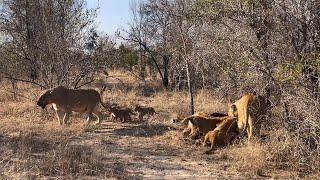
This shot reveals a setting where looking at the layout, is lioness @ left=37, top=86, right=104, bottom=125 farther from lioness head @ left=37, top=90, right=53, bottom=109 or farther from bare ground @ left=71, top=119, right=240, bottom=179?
bare ground @ left=71, top=119, right=240, bottom=179

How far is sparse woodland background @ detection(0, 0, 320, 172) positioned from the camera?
28.6ft

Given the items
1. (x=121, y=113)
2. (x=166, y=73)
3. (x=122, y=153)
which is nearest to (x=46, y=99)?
(x=121, y=113)

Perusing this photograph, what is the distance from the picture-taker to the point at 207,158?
987cm

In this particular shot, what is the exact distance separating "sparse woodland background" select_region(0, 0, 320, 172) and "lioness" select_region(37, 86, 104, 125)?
9.12 ft

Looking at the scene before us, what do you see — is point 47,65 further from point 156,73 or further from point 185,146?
point 156,73

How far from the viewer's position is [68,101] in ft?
43.8

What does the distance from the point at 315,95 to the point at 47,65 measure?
991cm

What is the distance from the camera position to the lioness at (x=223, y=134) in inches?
415

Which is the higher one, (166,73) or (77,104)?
(166,73)

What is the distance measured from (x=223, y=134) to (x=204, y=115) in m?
1.26

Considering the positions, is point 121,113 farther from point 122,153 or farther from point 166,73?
point 166,73

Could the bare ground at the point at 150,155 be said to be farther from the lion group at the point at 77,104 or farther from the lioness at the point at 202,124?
the lion group at the point at 77,104

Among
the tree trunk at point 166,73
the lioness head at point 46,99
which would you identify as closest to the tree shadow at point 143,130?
the lioness head at point 46,99

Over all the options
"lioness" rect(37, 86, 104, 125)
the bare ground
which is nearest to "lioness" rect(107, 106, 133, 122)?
"lioness" rect(37, 86, 104, 125)
